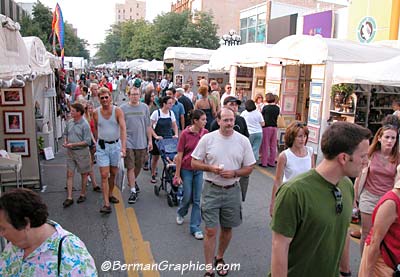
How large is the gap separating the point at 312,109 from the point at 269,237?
6118 millimetres

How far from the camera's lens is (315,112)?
34.7 ft

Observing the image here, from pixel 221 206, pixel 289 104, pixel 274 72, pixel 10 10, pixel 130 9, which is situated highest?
pixel 130 9

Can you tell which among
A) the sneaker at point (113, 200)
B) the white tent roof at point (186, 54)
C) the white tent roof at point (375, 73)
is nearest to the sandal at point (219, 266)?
the sneaker at point (113, 200)

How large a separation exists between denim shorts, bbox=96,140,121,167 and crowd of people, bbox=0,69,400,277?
0.02m

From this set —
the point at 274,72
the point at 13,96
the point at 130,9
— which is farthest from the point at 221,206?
the point at 130,9

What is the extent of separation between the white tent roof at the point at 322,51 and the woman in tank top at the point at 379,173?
6.03 meters

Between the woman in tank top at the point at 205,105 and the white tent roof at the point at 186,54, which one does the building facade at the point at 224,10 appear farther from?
the woman in tank top at the point at 205,105

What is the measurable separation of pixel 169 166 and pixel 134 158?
73 cm

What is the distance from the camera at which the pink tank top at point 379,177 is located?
4262 mm

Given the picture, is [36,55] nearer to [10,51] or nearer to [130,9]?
[10,51]

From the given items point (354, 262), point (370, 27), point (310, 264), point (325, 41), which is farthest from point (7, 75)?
point (370, 27)

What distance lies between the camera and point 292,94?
40.8 ft

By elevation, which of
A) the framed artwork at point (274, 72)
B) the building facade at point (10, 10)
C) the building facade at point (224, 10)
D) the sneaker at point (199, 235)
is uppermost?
the building facade at point (224, 10)

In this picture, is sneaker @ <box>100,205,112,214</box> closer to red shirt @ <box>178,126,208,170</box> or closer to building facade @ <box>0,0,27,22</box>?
red shirt @ <box>178,126,208,170</box>
